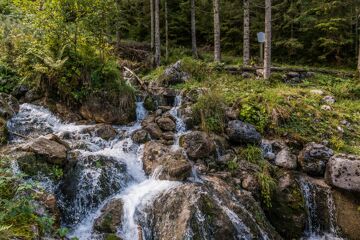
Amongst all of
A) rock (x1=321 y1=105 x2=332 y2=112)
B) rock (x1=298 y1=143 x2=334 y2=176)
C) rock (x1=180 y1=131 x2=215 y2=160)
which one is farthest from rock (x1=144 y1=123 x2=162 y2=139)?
rock (x1=321 y1=105 x2=332 y2=112)

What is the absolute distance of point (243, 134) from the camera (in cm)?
764

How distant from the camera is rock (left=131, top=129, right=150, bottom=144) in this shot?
7617 mm

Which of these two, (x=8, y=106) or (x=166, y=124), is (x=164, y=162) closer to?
(x=166, y=124)

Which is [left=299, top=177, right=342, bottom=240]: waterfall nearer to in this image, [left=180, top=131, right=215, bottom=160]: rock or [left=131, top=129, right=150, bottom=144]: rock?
[left=180, top=131, right=215, bottom=160]: rock

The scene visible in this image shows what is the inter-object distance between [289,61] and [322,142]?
12257mm

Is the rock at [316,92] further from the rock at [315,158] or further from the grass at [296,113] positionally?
the rock at [315,158]

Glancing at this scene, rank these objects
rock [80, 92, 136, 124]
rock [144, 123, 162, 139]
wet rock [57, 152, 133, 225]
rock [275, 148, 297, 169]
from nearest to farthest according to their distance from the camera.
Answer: wet rock [57, 152, 133, 225]
rock [275, 148, 297, 169]
rock [144, 123, 162, 139]
rock [80, 92, 136, 124]

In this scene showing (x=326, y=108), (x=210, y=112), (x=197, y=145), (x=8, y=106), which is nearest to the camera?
(x=197, y=145)

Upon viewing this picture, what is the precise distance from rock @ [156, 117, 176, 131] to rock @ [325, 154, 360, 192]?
4008 millimetres

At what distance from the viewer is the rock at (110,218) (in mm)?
5305

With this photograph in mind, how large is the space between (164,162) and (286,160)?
3.00 m

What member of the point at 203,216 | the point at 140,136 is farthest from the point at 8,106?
the point at 203,216

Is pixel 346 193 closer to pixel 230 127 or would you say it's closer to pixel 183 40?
pixel 230 127

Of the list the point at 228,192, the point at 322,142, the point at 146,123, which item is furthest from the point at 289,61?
the point at 228,192
